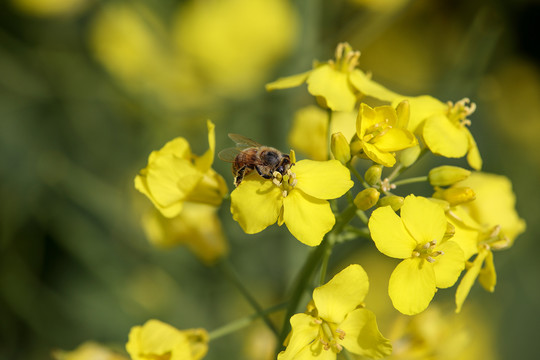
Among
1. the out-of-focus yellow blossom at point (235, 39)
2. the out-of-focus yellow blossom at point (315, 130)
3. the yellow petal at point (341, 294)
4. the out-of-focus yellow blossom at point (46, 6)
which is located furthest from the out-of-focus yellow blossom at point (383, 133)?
the out-of-focus yellow blossom at point (46, 6)

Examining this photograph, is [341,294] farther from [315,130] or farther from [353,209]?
[315,130]

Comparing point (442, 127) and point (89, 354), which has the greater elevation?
point (442, 127)

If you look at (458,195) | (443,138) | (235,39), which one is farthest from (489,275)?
(235,39)

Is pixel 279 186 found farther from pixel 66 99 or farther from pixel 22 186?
pixel 22 186

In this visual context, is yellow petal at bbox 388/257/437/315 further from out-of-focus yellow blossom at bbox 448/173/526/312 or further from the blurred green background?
the blurred green background

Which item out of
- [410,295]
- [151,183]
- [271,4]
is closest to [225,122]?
[271,4]
